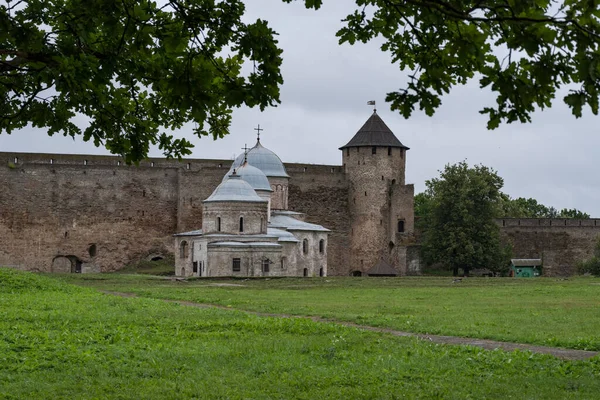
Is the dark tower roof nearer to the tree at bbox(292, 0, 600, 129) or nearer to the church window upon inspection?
the church window

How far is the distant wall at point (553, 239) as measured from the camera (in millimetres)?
60594

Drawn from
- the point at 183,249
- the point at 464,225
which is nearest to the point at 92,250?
the point at 183,249

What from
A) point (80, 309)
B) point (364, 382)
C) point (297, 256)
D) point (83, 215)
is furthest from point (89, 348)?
point (83, 215)

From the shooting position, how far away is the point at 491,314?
2117 centimetres

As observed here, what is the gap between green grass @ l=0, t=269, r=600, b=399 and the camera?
1062 cm

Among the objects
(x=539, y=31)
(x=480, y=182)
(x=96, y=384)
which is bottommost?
(x=96, y=384)

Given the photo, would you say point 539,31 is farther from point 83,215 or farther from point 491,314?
point 83,215

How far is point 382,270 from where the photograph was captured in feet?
183

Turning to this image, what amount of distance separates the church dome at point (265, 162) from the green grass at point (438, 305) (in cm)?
1630

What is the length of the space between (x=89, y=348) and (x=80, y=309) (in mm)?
6426

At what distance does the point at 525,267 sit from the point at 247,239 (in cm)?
1926

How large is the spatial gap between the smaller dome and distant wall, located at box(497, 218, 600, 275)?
59.2 feet

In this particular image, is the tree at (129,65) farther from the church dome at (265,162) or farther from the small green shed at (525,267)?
the small green shed at (525,267)

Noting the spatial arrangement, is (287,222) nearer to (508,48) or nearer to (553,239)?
(553,239)
